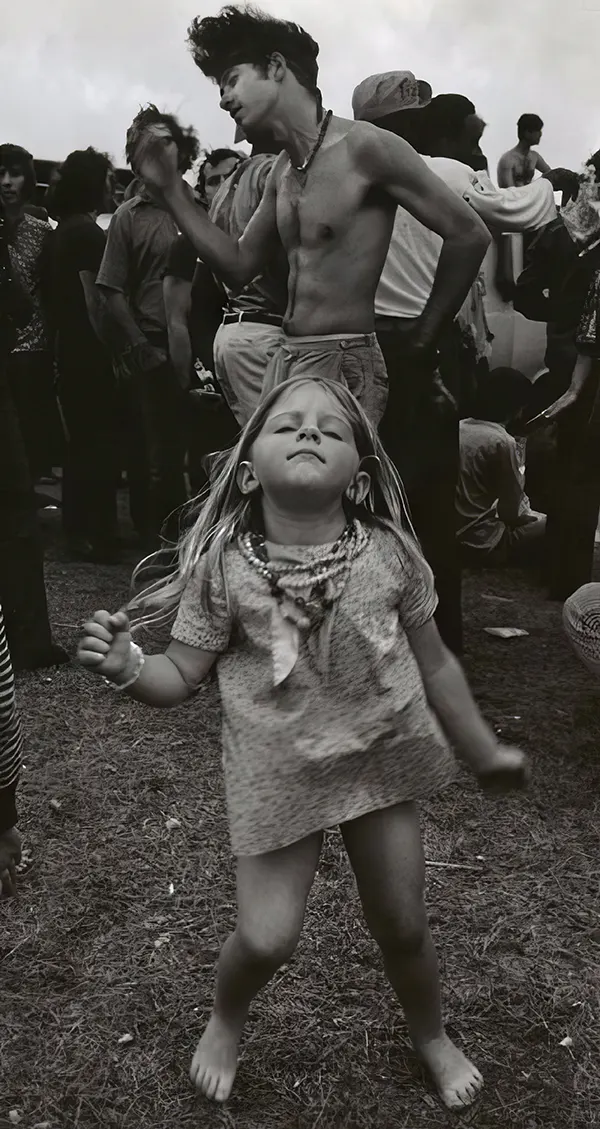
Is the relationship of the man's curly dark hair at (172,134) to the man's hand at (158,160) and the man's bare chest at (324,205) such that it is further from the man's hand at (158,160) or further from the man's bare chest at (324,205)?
the man's bare chest at (324,205)

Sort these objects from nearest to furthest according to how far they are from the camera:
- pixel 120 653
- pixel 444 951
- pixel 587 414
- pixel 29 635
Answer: pixel 120 653 < pixel 444 951 < pixel 587 414 < pixel 29 635

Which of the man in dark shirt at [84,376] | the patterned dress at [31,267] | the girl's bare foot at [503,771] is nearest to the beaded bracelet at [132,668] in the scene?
the girl's bare foot at [503,771]

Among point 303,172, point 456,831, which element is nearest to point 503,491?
point 456,831

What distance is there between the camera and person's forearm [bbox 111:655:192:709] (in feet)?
4.51

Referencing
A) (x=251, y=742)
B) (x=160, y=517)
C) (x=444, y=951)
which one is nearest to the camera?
(x=251, y=742)

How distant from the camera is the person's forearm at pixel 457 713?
4.97 ft

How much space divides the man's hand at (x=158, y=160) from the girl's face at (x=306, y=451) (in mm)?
467

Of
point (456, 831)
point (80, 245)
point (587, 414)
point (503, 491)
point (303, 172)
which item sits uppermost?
point (303, 172)

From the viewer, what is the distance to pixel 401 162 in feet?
5.24

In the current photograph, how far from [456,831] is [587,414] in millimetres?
1050

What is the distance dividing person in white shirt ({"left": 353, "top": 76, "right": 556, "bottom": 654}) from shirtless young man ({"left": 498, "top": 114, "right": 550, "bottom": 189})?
3cm

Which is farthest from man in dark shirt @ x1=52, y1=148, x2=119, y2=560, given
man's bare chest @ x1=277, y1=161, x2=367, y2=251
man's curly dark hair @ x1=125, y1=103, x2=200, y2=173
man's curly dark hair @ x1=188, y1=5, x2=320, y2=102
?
man's bare chest @ x1=277, y1=161, x2=367, y2=251

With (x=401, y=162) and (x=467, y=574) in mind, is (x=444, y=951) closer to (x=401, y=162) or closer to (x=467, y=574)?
(x=467, y=574)

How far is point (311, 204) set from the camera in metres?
1.58
